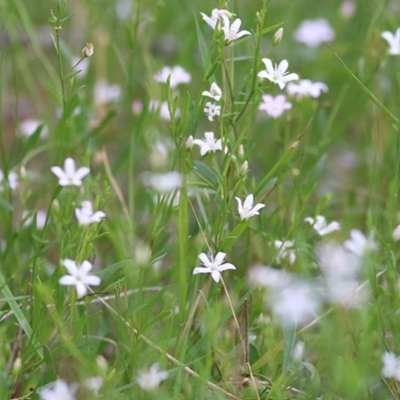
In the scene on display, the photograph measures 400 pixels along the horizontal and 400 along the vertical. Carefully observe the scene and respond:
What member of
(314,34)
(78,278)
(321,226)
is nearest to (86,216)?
(78,278)

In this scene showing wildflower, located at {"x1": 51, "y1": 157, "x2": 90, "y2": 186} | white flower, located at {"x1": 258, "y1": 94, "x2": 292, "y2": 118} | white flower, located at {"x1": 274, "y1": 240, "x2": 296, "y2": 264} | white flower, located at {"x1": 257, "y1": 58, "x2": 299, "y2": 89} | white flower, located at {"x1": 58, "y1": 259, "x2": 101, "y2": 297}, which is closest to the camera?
white flower, located at {"x1": 58, "y1": 259, "x2": 101, "y2": 297}

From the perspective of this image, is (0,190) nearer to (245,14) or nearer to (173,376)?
(173,376)

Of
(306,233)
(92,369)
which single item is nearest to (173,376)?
(92,369)

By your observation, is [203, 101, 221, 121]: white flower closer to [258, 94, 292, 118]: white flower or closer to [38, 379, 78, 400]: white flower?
[258, 94, 292, 118]: white flower

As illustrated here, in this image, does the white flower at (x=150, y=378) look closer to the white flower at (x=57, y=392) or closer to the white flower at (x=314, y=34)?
the white flower at (x=57, y=392)

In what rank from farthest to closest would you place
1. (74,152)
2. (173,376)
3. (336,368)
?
(74,152)
(173,376)
(336,368)

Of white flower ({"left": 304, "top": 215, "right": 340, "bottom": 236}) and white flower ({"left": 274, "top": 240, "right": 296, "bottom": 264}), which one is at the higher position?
white flower ({"left": 304, "top": 215, "right": 340, "bottom": 236})

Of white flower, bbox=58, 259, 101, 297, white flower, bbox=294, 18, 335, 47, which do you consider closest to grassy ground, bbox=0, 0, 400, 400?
white flower, bbox=58, 259, 101, 297

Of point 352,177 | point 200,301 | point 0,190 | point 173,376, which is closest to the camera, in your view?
point 173,376
